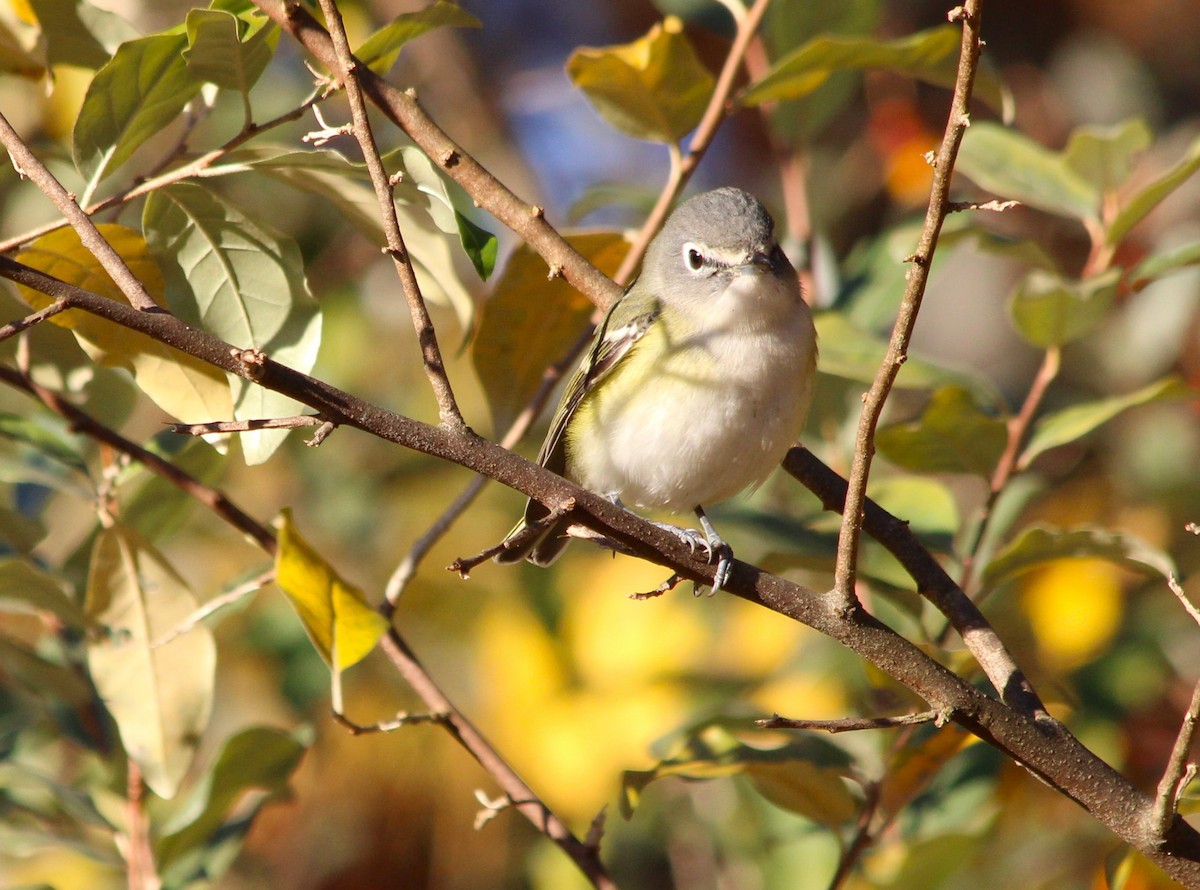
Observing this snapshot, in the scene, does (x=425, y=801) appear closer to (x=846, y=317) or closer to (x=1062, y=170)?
(x=846, y=317)

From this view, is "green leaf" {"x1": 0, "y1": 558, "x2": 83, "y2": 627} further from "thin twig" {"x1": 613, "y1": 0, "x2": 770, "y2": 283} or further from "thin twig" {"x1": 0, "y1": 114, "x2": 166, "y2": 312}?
"thin twig" {"x1": 613, "y1": 0, "x2": 770, "y2": 283}

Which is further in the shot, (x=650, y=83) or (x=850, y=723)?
(x=650, y=83)

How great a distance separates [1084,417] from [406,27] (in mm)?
1562

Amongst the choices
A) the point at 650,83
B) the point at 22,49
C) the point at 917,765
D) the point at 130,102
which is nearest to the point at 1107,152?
the point at 650,83

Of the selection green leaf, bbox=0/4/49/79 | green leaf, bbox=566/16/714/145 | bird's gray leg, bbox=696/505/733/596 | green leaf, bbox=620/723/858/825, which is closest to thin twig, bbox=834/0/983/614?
bird's gray leg, bbox=696/505/733/596

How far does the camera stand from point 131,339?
2100 millimetres

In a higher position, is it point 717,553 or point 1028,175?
point 1028,175

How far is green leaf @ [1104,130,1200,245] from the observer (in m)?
2.45

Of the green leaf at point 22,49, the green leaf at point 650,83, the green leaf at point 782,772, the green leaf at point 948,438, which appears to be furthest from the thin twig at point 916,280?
the green leaf at point 22,49

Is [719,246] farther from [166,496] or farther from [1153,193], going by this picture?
[166,496]

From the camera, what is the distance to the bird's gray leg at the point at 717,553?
191cm

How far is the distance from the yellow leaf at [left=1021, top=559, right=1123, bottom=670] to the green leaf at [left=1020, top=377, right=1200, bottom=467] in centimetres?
81

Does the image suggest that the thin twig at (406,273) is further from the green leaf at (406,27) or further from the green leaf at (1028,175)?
the green leaf at (1028,175)

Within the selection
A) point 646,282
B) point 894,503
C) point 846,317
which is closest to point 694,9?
point 646,282
